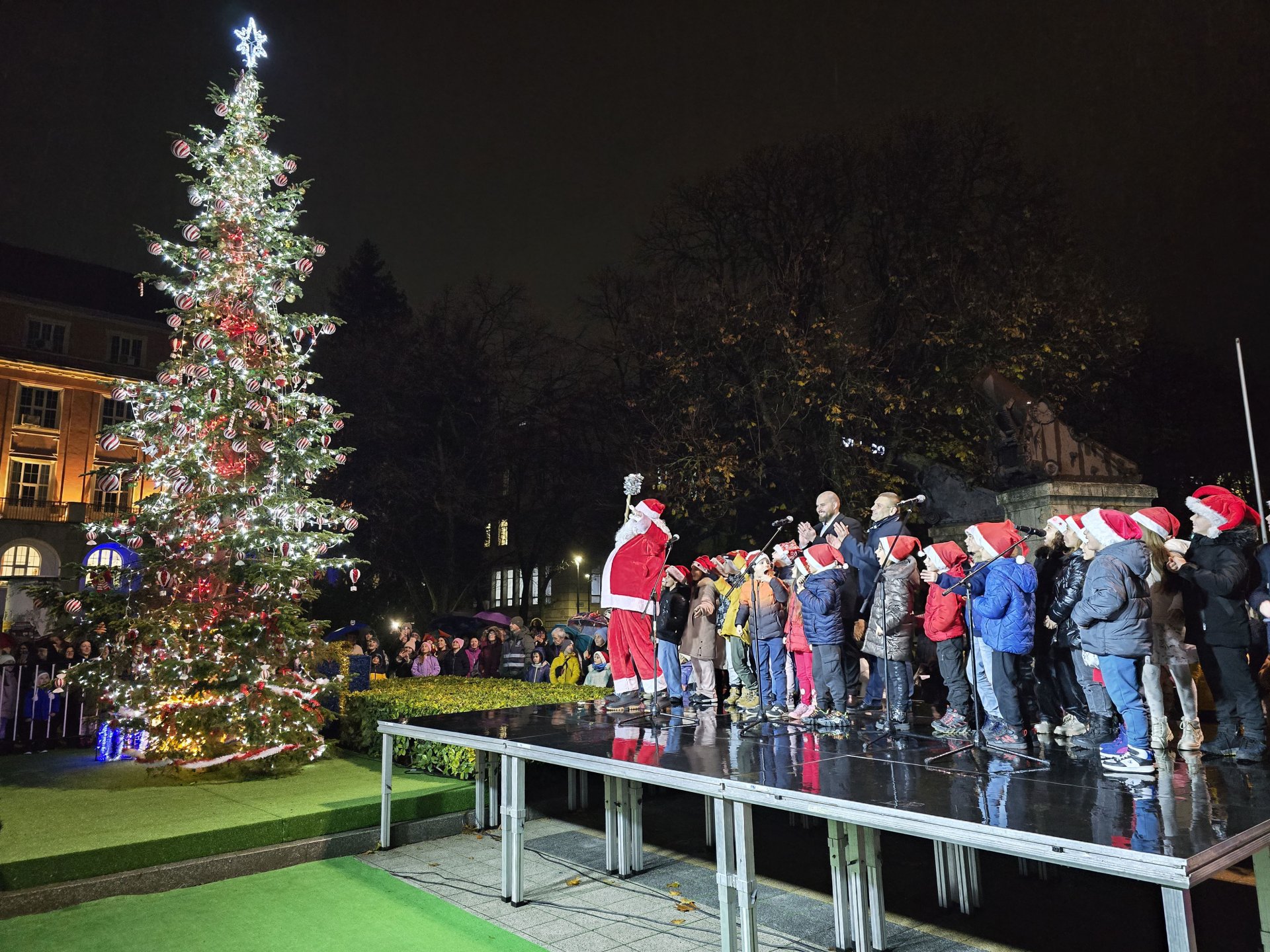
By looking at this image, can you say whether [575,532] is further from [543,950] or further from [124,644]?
[543,950]

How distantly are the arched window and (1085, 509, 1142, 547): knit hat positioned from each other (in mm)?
47132

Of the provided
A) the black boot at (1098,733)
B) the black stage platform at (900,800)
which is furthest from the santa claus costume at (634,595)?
the black boot at (1098,733)

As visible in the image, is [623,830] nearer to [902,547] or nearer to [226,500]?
[902,547]

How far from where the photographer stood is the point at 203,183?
1062 cm

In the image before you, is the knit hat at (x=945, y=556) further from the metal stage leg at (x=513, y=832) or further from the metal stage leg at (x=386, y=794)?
the metal stage leg at (x=386, y=794)

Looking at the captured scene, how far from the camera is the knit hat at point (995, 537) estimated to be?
6.70m

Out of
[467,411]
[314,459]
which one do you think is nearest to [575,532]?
[467,411]

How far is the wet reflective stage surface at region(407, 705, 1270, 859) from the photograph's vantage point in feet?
12.4

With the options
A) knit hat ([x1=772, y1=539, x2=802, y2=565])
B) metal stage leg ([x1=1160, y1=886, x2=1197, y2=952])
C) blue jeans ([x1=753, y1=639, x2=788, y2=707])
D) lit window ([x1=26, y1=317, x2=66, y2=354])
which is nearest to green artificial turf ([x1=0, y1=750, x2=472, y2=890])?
blue jeans ([x1=753, y1=639, x2=788, y2=707])

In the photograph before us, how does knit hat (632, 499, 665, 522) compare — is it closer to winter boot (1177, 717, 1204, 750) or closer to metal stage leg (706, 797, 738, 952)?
metal stage leg (706, 797, 738, 952)

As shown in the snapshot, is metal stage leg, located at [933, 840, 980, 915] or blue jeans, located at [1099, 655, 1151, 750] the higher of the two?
blue jeans, located at [1099, 655, 1151, 750]

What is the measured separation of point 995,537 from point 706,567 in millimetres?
3755

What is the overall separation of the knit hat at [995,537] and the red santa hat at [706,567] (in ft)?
11.2

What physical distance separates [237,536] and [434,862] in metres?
4.64
